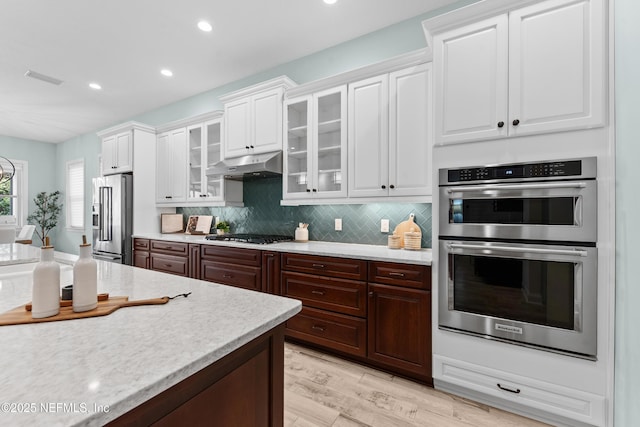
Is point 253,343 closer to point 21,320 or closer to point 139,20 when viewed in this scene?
point 21,320

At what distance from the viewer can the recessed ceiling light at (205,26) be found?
274 cm

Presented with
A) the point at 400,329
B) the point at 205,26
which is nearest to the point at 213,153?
the point at 205,26

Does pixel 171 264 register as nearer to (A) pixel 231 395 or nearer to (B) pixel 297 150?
(B) pixel 297 150

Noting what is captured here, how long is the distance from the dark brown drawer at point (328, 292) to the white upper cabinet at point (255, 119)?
4.67 feet

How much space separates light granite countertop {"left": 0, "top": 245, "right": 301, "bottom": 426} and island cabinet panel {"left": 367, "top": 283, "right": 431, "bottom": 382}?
131 cm

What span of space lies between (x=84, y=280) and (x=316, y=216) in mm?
2449

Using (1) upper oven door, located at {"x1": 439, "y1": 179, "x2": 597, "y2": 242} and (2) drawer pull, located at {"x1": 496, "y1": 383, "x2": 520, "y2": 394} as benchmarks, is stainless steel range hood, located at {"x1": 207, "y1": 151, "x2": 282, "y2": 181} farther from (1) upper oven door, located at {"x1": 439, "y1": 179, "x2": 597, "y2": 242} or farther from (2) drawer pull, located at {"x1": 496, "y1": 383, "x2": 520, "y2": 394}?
(2) drawer pull, located at {"x1": 496, "y1": 383, "x2": 520, "y2": 394}

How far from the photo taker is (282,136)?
306 centimetres

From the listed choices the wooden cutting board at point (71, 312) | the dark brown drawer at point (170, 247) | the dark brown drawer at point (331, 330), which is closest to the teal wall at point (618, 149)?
the dark brown drawer at point (170, 247)

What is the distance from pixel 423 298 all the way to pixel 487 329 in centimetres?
42

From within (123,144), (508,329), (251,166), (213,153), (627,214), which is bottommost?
(508,329)

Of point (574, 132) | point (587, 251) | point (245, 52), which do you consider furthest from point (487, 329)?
point (245, 52)

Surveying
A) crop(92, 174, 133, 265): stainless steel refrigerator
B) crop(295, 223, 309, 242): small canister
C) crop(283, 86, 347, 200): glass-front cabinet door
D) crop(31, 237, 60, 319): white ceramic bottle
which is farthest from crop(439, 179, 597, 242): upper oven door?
crop(92, 174, 133, 265): stainless steel refrigerator

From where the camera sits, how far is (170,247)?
3.60 m
